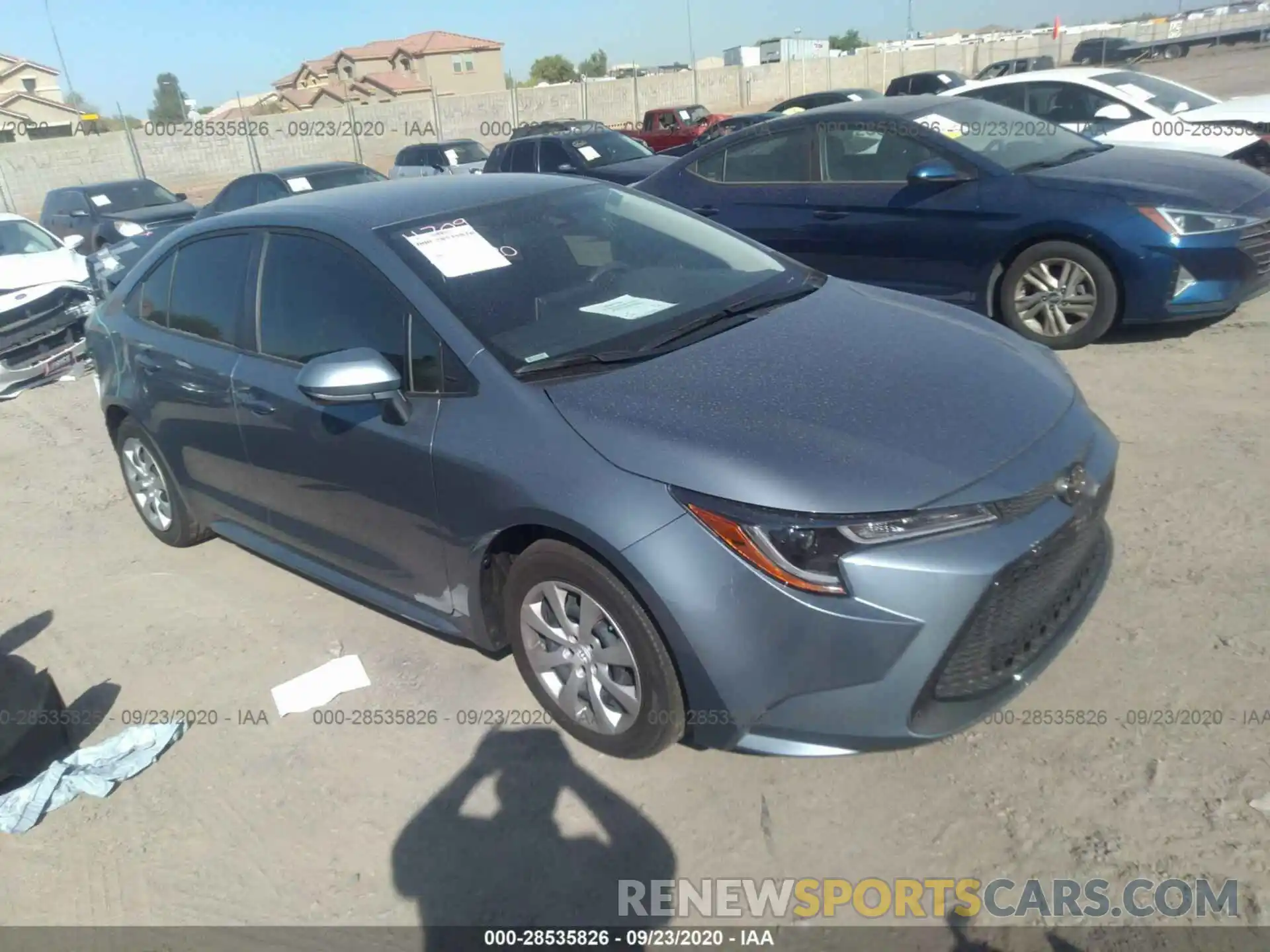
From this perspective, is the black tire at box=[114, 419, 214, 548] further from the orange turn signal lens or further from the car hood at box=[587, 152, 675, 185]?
the car hood at box=[587, 152, 675, 185]

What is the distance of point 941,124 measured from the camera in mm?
6543

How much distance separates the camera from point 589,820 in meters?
2.86

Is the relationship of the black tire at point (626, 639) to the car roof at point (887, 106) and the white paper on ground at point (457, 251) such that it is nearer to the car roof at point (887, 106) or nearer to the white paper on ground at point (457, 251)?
the white paper on ground at point (457, 251)

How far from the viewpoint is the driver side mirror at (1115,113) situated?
9.38m

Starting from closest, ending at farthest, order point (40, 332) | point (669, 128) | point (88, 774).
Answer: point (88, 774), point (40, 332), point (669, 128)

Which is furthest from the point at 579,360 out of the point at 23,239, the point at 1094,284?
the point at 23,239

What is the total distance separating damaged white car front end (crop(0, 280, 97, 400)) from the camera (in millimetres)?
8656

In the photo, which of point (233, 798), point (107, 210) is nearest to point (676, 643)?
point (233, 798)

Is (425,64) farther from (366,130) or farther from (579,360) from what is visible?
(579,360)

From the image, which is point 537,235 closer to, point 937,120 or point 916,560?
point 916,560

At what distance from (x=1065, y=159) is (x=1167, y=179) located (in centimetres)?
76

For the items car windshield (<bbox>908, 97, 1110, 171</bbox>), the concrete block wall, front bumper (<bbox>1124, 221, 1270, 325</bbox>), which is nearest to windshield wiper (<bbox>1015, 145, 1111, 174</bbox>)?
car windshield (<bbox>908, 97, 1110, 171</bbox>)

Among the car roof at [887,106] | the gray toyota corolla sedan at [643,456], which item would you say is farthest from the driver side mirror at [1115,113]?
the gray toyota corolla sedan at [643,456]

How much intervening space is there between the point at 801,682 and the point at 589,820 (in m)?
0.80
